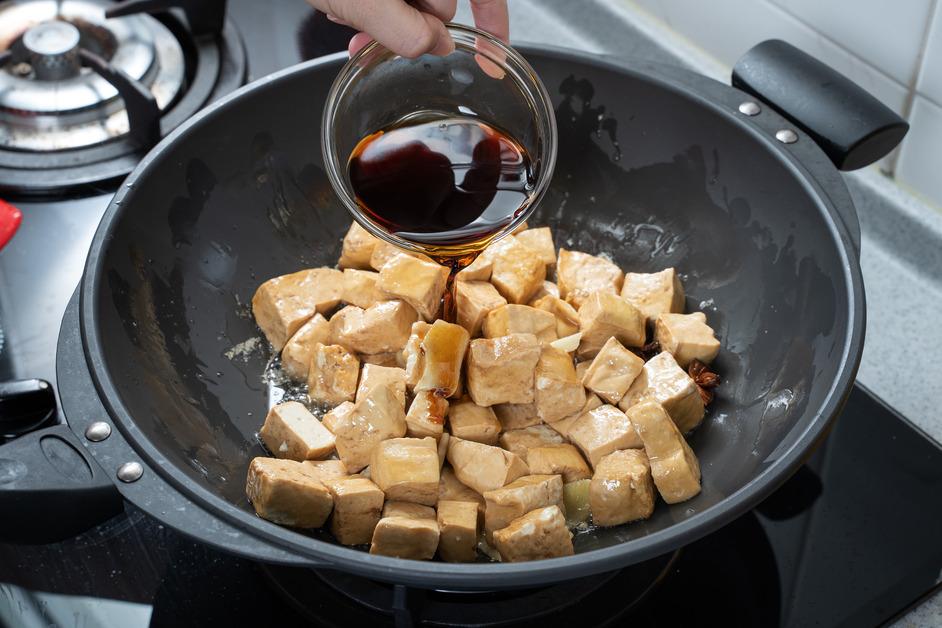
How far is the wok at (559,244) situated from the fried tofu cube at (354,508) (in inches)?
1.5

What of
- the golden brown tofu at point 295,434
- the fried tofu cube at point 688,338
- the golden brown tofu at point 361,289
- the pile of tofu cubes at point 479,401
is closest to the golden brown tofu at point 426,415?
the pile of tofu cubes at point 479,401

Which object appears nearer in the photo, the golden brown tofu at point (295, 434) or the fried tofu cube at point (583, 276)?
the golden brown tofu at point (295, 434)

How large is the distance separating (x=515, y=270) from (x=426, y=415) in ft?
0.95

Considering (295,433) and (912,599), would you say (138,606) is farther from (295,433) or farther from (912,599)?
(912,599)

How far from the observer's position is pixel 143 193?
4.02ft

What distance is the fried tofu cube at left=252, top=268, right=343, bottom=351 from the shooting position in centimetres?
134

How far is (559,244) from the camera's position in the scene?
1522mm

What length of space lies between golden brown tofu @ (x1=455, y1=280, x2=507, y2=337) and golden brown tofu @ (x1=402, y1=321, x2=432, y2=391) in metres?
0.06

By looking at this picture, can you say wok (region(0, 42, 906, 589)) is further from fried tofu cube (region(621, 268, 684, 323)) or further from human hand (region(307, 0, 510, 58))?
human hand (region(307, 0, 510, 58))

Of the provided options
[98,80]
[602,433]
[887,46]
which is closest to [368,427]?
[602,433]

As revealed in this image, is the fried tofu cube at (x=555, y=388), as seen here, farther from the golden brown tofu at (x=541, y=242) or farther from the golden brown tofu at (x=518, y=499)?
the golden brown tofu at (x=541, y=242)

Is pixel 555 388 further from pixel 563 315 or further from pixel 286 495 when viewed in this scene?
pixel 286 495

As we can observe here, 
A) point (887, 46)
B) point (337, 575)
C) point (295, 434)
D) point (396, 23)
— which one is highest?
point (396, 23)

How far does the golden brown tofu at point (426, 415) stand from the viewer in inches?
47.8
